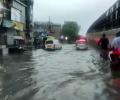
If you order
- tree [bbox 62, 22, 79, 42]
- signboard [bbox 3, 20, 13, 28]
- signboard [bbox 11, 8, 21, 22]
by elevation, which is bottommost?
tree [bbox 62, 22, 79, 42]

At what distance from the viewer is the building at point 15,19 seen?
206ft

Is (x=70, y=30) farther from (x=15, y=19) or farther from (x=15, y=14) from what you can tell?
(x=15, y=19)

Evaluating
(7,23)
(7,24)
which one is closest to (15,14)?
(7,23)

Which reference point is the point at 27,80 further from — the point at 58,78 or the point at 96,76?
the point at 96,76

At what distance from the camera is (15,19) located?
73.4 meters

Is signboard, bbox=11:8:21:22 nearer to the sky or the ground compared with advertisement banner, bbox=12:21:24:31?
nearer to the sky

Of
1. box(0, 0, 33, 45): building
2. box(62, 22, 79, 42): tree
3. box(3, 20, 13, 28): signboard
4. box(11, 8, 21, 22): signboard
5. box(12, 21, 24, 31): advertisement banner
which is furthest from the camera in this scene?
box(62, 22, 79, 42): tree

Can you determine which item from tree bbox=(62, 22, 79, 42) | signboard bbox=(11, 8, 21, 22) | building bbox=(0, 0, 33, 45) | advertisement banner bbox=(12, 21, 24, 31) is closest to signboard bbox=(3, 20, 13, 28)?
building bbox=(0, 0, 33, 45)

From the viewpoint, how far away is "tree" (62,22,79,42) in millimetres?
160100

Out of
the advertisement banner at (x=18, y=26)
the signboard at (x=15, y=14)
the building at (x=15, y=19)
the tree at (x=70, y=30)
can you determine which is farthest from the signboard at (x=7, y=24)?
the tree at (x=70, y=30)

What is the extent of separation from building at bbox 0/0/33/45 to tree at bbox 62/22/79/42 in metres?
66.2

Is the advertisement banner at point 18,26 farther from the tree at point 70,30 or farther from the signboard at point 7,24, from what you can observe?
the tree at point 70,30

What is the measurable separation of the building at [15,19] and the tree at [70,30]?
66.2 metres

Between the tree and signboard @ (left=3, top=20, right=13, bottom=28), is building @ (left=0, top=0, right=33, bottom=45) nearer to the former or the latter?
signboard @ (left=3, top=20, right=13, bottom=28)
